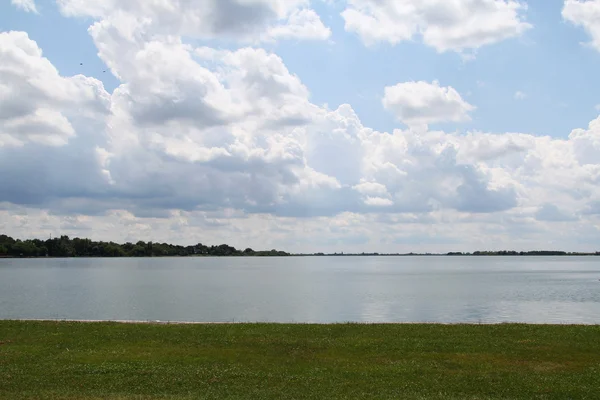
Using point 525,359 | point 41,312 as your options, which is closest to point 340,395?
point 525,359

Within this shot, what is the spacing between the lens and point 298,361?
17.9m

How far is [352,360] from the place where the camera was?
18031 millimetres

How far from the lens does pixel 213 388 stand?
14977mm

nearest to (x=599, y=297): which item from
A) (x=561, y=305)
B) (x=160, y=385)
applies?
(x=561, y=305)

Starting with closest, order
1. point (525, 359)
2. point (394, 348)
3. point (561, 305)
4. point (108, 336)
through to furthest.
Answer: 1. point (525, 359)
2. point (394, 348)
3. point (108, 336)
4. point (561, 305)

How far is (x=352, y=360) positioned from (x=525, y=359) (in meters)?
5.28

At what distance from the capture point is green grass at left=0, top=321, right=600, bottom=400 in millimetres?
14719

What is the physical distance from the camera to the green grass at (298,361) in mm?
14719

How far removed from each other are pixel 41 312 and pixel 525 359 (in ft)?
124

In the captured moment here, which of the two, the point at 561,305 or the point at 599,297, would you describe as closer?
the point at 561,305

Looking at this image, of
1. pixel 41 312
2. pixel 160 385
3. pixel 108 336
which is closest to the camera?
pixel 160 385

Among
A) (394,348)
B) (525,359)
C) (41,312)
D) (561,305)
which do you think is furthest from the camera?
(561,305)

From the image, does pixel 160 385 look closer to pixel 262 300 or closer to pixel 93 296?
pixel 262 300

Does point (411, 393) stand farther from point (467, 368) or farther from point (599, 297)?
point (599, 297)
